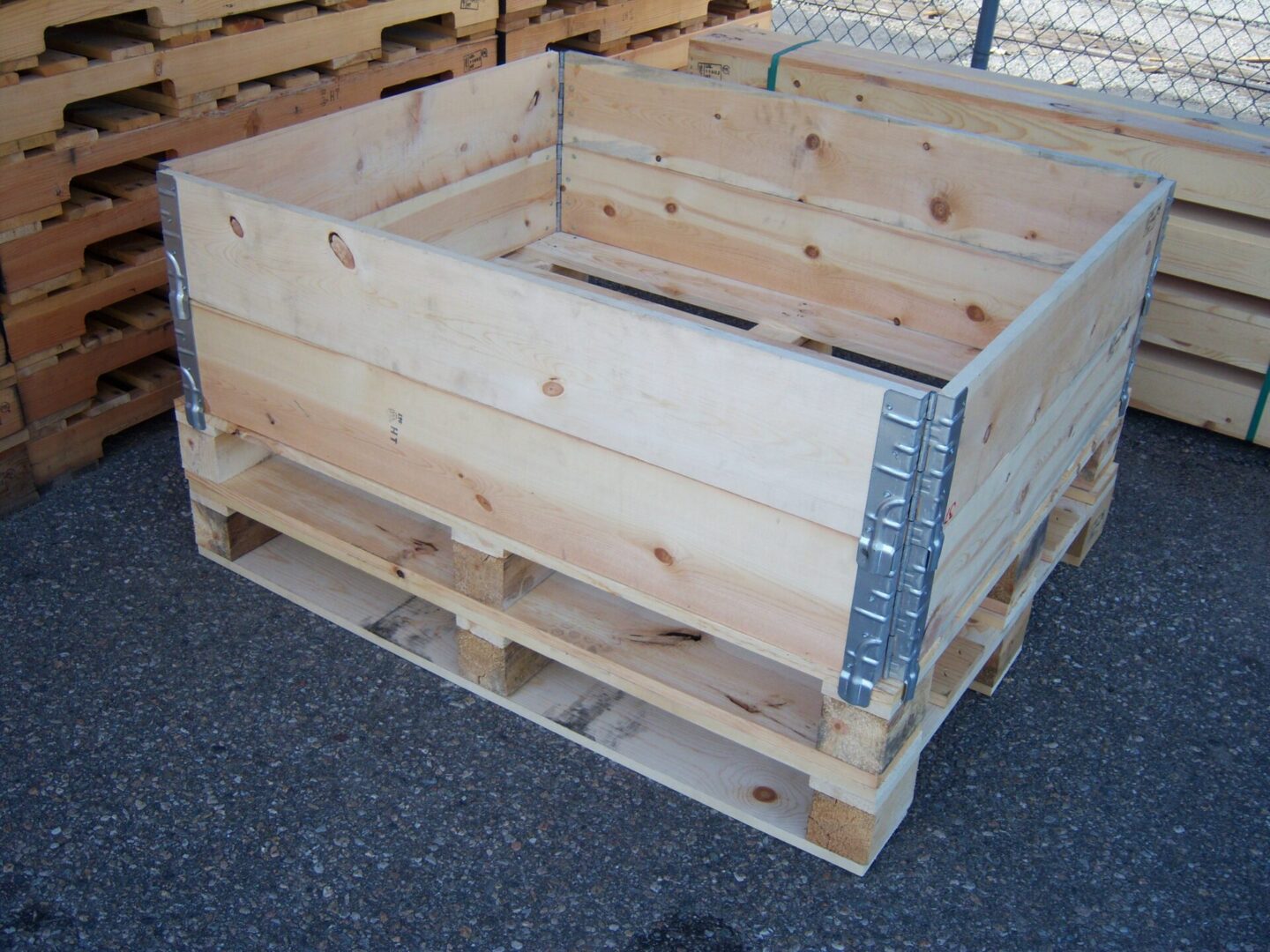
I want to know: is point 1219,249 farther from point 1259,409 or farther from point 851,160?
point 851,160

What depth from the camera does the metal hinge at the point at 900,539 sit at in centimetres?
227

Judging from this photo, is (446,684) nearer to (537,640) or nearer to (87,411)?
(537,640)

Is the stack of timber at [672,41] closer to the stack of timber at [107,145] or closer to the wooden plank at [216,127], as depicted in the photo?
the wooden plank at [216,127]

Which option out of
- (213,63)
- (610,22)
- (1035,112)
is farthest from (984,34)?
(213,63)

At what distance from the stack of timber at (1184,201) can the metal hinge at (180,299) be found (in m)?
2.39

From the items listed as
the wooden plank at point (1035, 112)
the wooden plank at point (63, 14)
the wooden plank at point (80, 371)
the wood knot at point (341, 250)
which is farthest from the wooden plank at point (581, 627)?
the wooden plank at point (1035, 112)

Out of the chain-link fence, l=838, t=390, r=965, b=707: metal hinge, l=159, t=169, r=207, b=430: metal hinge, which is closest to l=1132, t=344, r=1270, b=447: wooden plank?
l=838, t=390, r=965, b=707: metal hinge

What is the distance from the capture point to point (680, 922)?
2.64 m

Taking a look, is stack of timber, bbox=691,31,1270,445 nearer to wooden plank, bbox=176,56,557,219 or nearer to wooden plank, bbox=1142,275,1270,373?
wooden plank, bbox=1142,275,1270,373

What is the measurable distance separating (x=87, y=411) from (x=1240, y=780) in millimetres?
3302

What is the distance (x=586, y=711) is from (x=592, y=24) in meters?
3.13

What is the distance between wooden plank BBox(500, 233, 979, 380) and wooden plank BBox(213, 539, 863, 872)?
1351 mm

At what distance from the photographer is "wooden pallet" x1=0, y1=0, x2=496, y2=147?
346 cm

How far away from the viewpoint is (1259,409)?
4320mm
